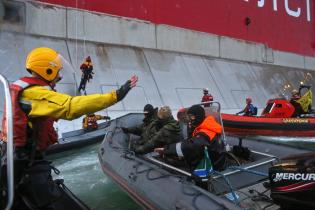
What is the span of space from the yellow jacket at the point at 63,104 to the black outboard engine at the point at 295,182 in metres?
1.22

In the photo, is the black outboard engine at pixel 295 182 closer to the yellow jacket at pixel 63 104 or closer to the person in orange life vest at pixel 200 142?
the person in orange life vest at pixel 200 142

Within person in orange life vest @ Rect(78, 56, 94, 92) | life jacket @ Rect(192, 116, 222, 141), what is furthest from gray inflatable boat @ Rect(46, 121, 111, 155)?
life jacket @ Rect(192, 116, 222, 141)

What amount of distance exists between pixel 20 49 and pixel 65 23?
1.48 metres

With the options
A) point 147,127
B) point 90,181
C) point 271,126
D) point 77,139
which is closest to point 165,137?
point 147,127

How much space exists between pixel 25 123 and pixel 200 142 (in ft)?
5.60

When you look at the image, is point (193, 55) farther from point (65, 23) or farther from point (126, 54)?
point (65, 23)

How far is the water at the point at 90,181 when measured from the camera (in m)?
4.86

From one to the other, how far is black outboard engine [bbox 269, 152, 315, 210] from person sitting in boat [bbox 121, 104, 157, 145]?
282 cm

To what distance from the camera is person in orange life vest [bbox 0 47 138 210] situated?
6.78 feet

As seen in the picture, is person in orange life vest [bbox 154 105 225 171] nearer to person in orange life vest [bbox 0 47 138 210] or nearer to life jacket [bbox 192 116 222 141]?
life jacket [bbox 192 116 222 141]

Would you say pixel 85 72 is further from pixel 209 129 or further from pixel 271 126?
pixel 209 129

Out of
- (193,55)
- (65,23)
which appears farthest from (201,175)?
(193,55)

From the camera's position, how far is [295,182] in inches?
100

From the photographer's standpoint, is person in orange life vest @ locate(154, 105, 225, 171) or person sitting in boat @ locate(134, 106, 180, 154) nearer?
person in orange life vest @ locate(154, 105, 225, 171)
